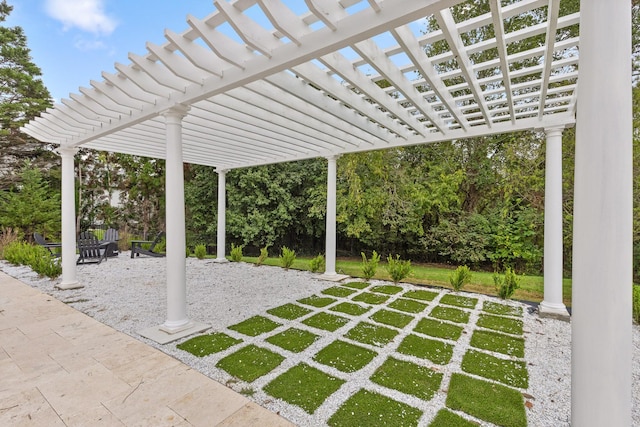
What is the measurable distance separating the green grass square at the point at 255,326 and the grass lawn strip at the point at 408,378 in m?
1.55

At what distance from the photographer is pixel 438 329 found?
380 centimetres

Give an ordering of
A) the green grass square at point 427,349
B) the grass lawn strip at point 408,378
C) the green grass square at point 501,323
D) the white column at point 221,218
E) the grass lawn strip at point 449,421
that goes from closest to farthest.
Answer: the grass lawn strip at point 449,421
the grass lawn strip at point 408,378
the green grass square at point 427,349
the green grass square at point 501,323
the white column at point 221,218

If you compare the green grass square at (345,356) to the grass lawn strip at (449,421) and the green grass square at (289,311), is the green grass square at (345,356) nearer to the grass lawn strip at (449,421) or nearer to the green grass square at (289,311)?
the grass lawn strip at (449,421)

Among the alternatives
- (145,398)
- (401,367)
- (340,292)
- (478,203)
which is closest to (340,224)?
(478,203)

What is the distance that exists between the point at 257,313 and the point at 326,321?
1059mm

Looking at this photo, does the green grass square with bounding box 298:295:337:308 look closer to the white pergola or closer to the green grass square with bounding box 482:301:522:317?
the white pergola

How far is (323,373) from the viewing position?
107 inches

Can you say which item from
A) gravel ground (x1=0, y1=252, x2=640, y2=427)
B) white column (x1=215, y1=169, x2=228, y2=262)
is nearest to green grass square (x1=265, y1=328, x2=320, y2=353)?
gravel ground (x1=0, y1=252, x2=640, y2=427)

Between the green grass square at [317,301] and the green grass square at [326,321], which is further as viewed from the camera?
the green grass square at [317,301]

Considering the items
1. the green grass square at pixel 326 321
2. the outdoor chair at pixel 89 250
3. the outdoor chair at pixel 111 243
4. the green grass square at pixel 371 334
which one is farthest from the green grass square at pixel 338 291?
the outdoor chair at pixel 111 243

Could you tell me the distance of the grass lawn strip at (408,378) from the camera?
2477 mm

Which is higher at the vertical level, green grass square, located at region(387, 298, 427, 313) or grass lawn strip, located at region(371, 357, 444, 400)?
grass lawn strip, located at region(371, 357, 444, 400)

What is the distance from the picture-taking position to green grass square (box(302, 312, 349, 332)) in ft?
12.7

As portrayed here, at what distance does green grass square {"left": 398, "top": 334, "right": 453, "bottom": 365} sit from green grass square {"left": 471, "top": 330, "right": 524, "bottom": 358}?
0.39 meters
